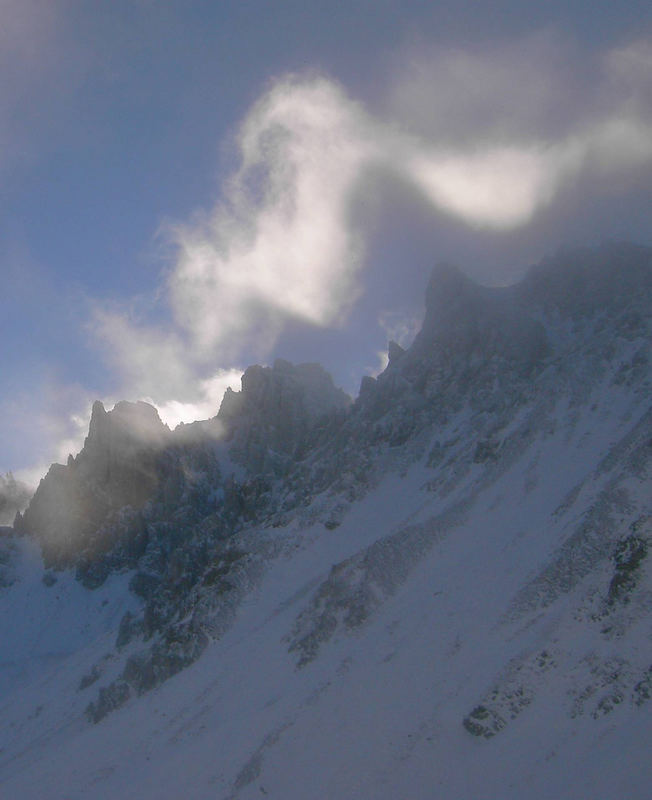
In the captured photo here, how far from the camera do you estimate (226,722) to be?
41.6 metres

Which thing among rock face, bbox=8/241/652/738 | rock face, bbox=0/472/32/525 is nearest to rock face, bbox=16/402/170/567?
rock face, bbox=8/241/652/738

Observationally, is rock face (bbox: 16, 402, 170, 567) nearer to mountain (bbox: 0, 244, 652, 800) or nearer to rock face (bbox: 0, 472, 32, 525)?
mountain (bbox: 0, 244, 652, 800)

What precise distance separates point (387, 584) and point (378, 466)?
1119 inches

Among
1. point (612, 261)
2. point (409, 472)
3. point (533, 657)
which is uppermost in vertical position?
point (612, 261)

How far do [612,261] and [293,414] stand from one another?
63960mm

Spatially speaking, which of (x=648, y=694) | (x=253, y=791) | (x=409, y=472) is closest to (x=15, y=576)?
(x=409, y=472)

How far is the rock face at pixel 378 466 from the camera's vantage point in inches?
1807

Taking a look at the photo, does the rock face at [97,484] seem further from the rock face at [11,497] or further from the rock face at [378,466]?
the rock face at [11,497]

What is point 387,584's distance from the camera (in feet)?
162

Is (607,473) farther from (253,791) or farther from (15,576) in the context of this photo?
(15,576)

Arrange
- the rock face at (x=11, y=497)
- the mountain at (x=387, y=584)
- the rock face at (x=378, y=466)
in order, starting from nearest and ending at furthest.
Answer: the mountain at (x=387, y=584) < the rock face at (x=378, y=466) < the rock face at (x=11, y=497)

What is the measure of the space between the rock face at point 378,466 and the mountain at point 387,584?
348 mm

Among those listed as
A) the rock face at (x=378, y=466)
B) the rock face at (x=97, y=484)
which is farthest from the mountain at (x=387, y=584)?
the rock face at (x=97, y=484)

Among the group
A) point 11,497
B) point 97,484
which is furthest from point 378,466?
point 11,497
